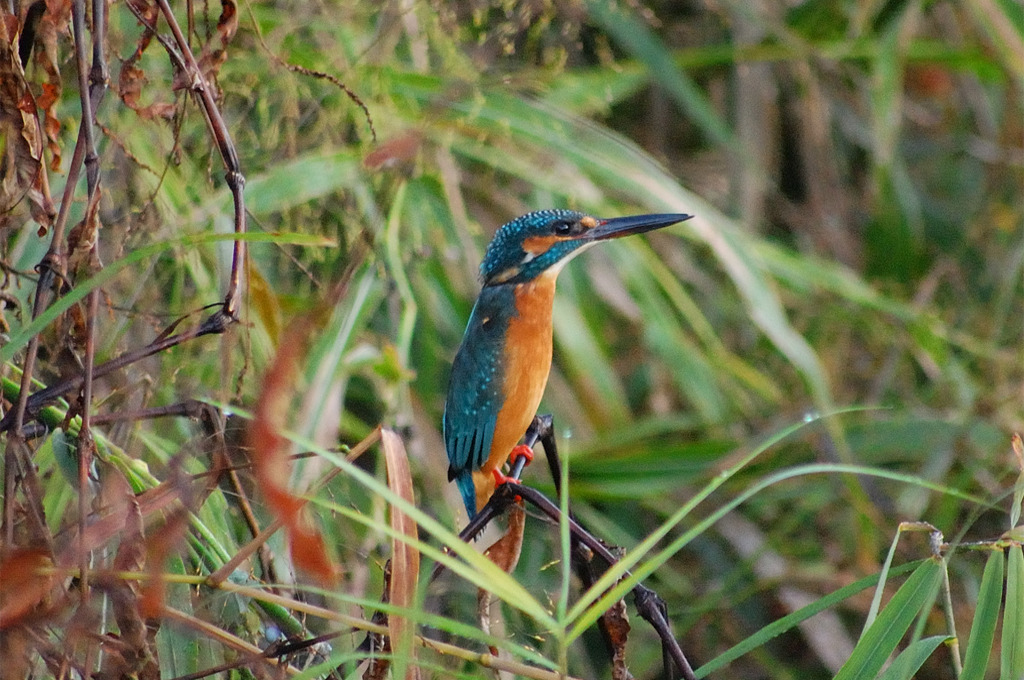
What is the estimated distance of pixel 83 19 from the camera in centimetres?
162

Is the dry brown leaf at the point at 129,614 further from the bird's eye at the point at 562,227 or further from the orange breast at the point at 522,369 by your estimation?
the bird's eye at the point at 562,227

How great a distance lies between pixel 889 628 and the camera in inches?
56.6

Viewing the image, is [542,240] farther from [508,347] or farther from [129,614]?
[129,614]

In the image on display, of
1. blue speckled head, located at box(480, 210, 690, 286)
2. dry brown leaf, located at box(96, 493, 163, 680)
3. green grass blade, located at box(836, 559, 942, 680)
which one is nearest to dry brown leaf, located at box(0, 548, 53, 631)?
dry brown leaf, located at box(96, 493, 163, 680)

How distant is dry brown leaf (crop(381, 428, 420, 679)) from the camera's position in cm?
133

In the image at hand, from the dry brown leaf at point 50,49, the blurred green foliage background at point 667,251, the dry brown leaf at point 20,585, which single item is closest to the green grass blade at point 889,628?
the blurred green foliage background at point 667,251

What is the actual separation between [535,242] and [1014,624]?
4.84ft

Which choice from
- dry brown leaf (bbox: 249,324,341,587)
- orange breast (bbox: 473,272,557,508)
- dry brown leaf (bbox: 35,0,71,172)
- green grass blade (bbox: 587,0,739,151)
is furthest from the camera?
green grass blade (bbox: 587,0,739,151)

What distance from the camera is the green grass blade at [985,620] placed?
4.61 ft

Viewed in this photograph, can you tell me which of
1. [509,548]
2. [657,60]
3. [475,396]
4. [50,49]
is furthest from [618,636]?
[657,60]

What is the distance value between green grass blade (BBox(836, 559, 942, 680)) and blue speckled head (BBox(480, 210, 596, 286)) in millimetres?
1323

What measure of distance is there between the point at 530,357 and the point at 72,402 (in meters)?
1.18

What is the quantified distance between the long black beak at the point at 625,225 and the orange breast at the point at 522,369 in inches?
5.9

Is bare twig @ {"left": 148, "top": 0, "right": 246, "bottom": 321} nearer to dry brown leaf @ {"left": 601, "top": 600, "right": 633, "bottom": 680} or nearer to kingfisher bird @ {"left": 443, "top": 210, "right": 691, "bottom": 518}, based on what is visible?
dry brown leaf @ {"left": 601, "top": 600, "right": 633, "bottom": 680}
